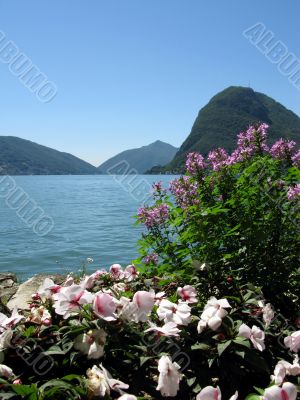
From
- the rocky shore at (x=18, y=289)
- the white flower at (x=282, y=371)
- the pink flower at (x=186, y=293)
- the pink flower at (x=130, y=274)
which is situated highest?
the pink flower at (x=186, y=293)

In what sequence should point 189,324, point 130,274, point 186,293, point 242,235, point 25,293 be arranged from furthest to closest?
point 25,293 < point 242,235 < point 130,274 < point 186,293 < point 189,324

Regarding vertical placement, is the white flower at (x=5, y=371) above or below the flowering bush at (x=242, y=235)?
below

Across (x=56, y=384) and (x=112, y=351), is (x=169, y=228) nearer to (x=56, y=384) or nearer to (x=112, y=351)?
(x=112, y=351)

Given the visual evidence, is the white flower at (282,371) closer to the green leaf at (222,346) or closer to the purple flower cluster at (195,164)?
the green leaf at (222,346)

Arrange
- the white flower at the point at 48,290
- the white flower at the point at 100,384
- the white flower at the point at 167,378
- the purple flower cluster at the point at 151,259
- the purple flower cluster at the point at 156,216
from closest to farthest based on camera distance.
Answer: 1. the white flower at the point at 100,384
2. the white flower at the point at 167,378
3. the white flower at the point at 48,290
4. the purple flower cluster at the point at 151,259
5. the purple flower cluster at the point at 156,216

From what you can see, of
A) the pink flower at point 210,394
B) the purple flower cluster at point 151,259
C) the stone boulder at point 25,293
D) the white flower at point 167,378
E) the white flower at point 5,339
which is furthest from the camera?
the stone boulder at point 25,293

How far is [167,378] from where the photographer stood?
2217 millimetres

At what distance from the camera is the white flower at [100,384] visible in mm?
1975

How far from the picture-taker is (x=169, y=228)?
498cm

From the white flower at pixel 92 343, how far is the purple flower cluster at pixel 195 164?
9.18 feet

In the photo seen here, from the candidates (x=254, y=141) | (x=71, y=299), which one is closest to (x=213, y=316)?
(x=71, y=299)

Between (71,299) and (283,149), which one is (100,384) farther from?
(283,149)

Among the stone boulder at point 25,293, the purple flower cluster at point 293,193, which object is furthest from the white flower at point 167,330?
the stone boulder at point 25,293

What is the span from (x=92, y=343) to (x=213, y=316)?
29.0 inches
